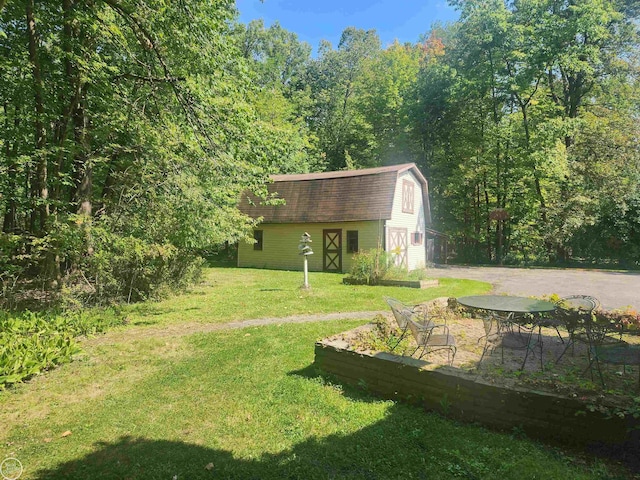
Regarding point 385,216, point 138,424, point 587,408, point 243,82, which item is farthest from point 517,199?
point 138,424

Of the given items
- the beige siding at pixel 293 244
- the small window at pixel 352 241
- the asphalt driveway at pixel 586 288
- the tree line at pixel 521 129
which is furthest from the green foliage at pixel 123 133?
the tree line at pixel 521 129

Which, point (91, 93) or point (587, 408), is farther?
point (91, 93)

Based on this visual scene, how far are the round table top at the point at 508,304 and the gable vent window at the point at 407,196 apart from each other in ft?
44.8

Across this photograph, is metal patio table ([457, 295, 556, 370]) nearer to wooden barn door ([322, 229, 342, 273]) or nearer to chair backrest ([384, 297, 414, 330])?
chair backrest ([384, 297, 414, 330])

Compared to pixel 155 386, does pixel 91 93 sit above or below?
above

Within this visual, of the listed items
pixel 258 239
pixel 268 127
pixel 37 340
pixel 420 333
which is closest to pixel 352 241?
pixel 258 239

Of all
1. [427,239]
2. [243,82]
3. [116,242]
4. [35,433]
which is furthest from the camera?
[427,239]

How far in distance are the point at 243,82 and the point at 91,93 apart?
397 cm

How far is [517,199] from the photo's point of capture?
1067 inches

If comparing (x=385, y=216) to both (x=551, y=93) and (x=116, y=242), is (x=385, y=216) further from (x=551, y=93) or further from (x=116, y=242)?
(x=551, y=93)

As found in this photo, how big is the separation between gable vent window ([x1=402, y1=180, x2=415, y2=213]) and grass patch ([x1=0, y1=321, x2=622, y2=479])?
50.5ft

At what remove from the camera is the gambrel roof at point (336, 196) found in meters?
18.1

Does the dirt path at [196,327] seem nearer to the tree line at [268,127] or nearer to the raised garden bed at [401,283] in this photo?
the tree line at [268,127]

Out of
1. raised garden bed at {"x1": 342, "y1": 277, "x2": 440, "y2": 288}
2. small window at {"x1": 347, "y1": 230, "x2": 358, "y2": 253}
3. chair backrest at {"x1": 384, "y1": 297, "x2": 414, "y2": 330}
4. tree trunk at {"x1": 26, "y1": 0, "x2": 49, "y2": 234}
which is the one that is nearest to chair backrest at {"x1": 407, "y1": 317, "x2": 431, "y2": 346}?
chair backrest at {"x1": 384, "y1": 297, "x2": 414, "y2": 330}
